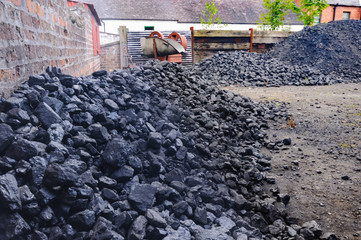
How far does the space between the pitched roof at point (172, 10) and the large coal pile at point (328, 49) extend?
39.0 feet

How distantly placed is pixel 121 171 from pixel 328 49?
11194 mm

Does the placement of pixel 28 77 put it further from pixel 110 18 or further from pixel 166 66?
pixel 110 18

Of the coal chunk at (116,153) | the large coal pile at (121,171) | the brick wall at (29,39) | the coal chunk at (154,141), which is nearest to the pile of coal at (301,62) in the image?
the brick wall at (29,39)

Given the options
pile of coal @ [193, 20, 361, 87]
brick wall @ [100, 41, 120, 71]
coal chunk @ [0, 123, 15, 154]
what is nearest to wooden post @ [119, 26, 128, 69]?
brick wall @ [100, 41, 120, 71]

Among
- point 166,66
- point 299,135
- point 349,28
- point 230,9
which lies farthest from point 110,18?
point 299,135

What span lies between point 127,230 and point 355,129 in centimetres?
397

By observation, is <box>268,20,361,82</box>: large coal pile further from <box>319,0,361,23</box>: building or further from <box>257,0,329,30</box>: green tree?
<box>319,0,361,23</box>: building

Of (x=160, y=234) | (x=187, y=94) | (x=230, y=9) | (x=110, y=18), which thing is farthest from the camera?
(x=230, y=9)

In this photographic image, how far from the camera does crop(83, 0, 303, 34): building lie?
68.3 feet

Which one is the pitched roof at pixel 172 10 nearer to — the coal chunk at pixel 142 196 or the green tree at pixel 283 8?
the green tree at pixel 283 8

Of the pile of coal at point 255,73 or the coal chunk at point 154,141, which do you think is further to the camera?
the pile of coal at point 255,73

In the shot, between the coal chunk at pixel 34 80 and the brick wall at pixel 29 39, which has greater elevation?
the brick wall at pixel 29 39

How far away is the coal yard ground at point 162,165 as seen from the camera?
150 cm

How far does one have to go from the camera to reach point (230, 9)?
23.9 m
